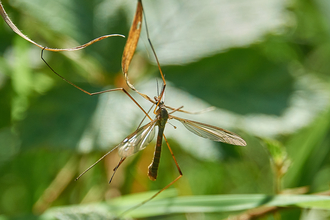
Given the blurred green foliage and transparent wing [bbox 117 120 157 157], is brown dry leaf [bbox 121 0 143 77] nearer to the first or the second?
transparent wing [bbox 117 120 157 157]

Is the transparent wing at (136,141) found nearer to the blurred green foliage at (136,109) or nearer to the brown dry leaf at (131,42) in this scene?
the brown dry leaf at (131,42)

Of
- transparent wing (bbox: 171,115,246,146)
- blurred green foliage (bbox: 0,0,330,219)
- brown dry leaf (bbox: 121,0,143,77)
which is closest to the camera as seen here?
brown dry leaf (bbox: 121,0,143,77)

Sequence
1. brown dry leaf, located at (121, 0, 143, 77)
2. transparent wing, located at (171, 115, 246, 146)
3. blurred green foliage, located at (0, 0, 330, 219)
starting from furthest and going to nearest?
blurred green foliage, located at (0, 0, 330, 219), transparent wing, located at (171, 115, 246, 146), brown dry leaf, located at (121, 0, 143, 77)

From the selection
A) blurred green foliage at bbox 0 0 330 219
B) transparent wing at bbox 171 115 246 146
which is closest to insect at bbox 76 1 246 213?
transparent wing at bbox 171 115 246 146

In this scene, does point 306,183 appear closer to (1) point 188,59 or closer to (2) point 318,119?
(2) point 318,119

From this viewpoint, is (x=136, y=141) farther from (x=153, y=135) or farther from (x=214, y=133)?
(x=214, y=133)
